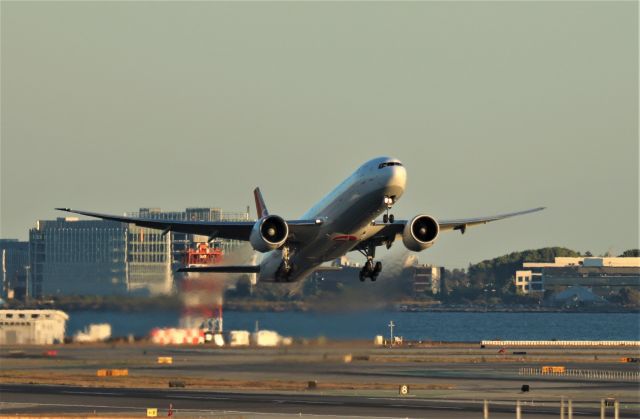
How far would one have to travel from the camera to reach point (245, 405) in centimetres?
7462

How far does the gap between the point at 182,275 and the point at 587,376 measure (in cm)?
3436

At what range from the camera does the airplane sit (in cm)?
6619

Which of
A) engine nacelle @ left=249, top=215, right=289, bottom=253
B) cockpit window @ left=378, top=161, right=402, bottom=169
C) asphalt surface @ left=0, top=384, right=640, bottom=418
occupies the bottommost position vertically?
asphalt surface @ left=0, top=384, right=640, bottom=418

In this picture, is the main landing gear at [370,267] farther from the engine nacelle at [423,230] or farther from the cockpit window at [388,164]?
the cockpit window at [388,164]

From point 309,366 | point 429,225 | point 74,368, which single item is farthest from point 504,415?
point 74,368

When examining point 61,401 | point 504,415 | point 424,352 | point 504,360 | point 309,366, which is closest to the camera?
point 504,415

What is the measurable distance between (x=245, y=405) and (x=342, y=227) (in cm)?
1311

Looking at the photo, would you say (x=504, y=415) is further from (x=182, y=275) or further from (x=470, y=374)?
(x=182, y=275)

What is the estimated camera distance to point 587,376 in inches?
3873

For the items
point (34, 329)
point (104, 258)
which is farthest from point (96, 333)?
point (34, 329)

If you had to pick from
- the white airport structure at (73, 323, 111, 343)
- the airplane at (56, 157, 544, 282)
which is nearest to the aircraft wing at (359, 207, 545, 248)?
the airplane at (56, 157, 544, 282)

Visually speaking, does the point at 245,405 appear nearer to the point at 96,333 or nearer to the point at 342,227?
the point at 342,227

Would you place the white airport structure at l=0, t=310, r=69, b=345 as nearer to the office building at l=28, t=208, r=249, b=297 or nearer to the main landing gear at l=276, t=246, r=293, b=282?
the office building at l=28, t=208, r=249, b=297

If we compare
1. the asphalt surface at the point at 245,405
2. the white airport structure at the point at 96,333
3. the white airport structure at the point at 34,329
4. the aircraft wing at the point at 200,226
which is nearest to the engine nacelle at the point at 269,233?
the aircraft wing at the point at 200,226
